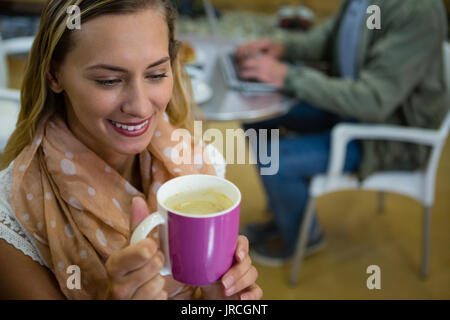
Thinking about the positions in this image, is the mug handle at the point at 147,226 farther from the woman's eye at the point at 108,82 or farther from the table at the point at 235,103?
the table at the point at 235,103

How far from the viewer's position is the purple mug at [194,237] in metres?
0.37

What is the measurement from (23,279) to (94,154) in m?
0.15

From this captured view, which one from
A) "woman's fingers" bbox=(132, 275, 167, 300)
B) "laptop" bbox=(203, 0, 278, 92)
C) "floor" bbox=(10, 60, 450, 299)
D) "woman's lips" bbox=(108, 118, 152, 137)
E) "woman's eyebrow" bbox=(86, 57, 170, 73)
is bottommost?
"floor" bbox=(10, 60, 450, 299)

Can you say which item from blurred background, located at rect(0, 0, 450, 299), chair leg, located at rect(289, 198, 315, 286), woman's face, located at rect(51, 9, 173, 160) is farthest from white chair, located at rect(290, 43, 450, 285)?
woman's face, located at rect(51, 9, 173, 160)

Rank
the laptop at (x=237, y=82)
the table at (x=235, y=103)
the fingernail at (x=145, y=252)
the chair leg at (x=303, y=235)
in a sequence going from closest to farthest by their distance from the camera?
the fingernail at (x=145, y=252) < the table at (x=235, y=103) < the laptop at (x=237, y=82) < the chair leg at (x=303, y=235)

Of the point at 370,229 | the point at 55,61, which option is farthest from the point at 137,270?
the point at 370,229

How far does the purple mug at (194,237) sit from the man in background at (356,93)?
0.80 metres

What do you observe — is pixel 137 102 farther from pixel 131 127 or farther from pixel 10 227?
pixel 10 227

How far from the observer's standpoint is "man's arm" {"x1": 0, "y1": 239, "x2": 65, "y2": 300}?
47 cm

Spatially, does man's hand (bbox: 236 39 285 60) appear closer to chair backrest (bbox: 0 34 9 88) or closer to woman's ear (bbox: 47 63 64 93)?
chair backrest (bbox: 0 34 9 88)

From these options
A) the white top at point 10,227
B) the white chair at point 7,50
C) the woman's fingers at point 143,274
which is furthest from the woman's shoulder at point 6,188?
the white chair at point 7,50

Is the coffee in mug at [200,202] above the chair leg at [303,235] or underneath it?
above

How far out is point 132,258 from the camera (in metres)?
0.37

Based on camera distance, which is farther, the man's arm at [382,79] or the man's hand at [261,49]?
the man's hand at [261,49]
